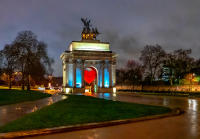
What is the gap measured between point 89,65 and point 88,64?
1.48 ft

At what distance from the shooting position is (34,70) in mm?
52250

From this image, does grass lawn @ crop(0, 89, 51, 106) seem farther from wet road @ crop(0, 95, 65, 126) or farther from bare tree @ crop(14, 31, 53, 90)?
bare tree @ crop(14, 31, 53, 90)

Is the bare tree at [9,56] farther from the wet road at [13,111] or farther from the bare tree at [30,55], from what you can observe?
the wet road at [13,111]

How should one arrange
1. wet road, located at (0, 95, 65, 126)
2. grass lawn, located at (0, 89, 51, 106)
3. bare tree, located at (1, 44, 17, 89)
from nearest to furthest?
1. wet road, located at (0, 95, 65, 126)
2. grass lawn, located at (0, 89, 51, 106)
3. bare tree, located at (1, 44, 17, 89)

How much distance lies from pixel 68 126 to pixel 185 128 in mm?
5332

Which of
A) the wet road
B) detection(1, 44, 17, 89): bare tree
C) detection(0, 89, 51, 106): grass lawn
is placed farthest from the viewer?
detection(1, 44, 17, 89): bare tree

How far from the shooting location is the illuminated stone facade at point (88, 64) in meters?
66.9

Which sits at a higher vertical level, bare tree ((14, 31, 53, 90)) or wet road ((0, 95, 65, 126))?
bare tree ((14, 31, 53, 90))

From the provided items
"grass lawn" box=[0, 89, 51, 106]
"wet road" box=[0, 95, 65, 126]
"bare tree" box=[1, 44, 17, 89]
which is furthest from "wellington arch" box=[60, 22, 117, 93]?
"wet road" box=[0, 95, 65, 126]

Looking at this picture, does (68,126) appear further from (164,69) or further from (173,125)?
(164,69)

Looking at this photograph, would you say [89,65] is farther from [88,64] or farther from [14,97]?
[14,97]

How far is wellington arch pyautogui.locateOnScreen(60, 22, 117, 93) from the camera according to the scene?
220 ft

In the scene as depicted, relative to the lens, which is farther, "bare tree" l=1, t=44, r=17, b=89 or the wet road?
"bare tree" l=1, t=44, r=17, b=89

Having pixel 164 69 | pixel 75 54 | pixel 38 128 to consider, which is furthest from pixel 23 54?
pixel 38 128
